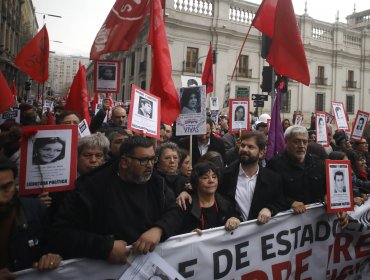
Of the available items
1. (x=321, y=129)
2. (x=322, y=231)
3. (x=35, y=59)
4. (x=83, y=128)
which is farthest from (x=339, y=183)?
(x=35, y=59)

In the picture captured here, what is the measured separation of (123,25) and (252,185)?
2.56m

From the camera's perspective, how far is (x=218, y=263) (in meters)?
2.70

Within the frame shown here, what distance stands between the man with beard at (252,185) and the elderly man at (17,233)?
1626 millimetres

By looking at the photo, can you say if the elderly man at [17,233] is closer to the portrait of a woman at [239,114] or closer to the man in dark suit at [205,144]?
the man in dark suit at [205,144]

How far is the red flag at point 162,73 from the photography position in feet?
13.4

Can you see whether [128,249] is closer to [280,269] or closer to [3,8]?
[280,269]

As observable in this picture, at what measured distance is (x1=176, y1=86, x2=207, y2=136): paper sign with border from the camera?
422 centimetres

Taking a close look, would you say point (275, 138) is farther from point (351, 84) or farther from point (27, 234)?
point (351, 84)

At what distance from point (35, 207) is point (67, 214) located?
23cm

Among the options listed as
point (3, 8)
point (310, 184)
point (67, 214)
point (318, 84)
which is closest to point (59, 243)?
point (67, 214)

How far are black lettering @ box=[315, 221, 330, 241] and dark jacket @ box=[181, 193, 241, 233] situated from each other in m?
0.79

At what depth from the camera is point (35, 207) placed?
2260mm

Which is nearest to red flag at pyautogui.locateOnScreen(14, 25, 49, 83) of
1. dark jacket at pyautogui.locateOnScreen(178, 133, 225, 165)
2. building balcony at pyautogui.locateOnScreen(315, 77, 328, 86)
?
dark jacket at pyautogui.locateOnScreen(178, 133, 225, 165)

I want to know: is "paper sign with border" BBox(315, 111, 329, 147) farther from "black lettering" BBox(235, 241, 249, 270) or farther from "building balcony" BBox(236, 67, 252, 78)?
"building balcony" BBox(236, 67, 252, 78)
